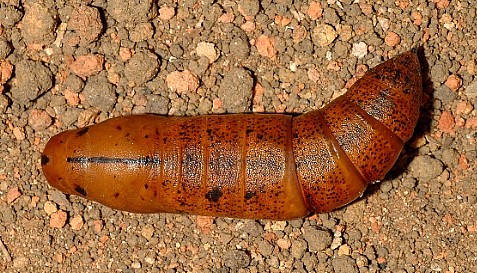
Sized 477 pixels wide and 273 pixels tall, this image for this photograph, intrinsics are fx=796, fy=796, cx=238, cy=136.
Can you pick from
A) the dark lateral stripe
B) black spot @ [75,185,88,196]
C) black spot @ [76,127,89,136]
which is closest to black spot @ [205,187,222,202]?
the dark lateral stripe

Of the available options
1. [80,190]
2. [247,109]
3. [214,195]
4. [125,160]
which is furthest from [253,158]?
[80,190]

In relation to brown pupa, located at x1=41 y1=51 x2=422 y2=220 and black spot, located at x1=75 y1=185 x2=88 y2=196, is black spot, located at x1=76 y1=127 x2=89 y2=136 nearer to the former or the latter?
brown pupa, located at x1=41 y1=51 x2=422 y2=220

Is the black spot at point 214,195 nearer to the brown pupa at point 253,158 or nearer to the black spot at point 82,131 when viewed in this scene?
the brown pupa at point 253,158

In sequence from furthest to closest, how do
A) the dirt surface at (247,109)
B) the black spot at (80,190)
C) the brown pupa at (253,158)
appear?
1. the dirt surface at (247,109)
2. the black spot at (80,190)
3. the brown pupa at (253,158)

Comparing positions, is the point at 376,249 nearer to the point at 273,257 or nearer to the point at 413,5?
the point at 273,257

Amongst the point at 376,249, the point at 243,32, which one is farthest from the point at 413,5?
the point at 376,249

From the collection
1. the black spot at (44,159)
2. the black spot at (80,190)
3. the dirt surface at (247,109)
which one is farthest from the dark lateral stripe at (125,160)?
the dirt surface at (247,109)

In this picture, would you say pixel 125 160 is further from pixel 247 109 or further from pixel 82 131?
pixel 247 109

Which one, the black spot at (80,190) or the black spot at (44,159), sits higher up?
the black spot at (44,159)
